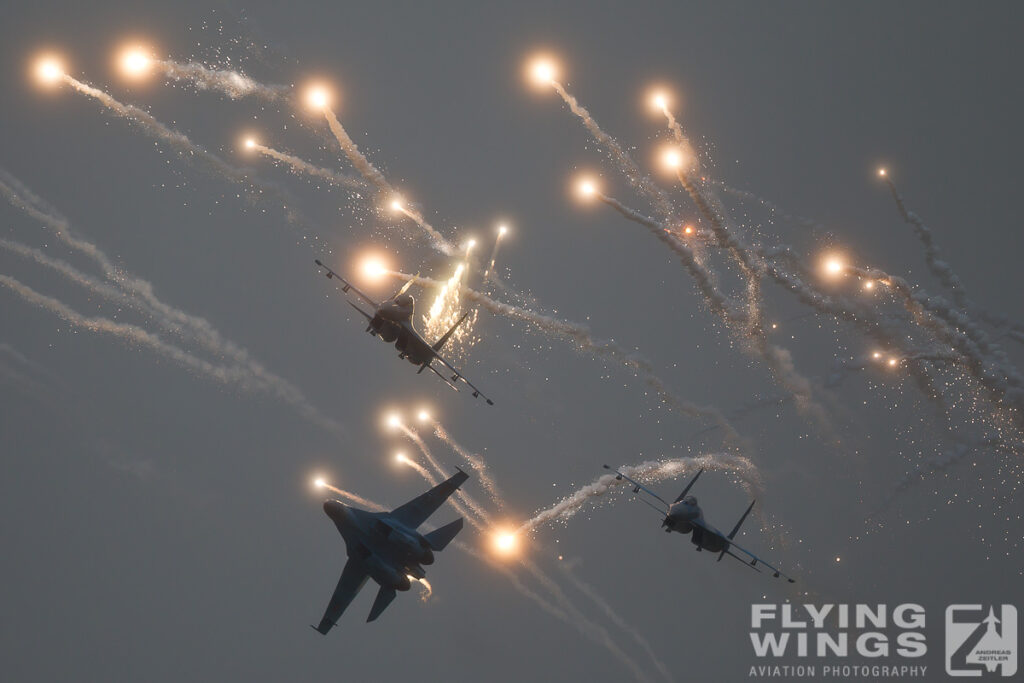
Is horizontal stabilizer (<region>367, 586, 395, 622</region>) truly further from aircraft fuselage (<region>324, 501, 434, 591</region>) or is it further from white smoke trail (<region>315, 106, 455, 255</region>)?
white smoke trail (<region>315, 106, 455, 255</region>)

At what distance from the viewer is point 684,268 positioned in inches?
2758

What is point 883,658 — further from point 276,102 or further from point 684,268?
point 276,102

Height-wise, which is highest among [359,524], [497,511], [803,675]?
[803,675]

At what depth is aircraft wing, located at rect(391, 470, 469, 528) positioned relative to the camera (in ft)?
216

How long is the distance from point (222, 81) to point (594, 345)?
103ft

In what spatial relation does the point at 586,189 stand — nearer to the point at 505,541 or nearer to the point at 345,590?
the point at 505,541

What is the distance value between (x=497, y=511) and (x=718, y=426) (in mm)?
17282

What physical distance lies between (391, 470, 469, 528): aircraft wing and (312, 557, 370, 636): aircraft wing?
18.3 ft

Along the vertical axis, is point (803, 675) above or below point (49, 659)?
above

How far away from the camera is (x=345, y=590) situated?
69.6m

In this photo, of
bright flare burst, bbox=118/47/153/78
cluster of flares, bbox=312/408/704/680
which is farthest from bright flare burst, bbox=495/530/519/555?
bright flare burst, bbox=118/47/153/78

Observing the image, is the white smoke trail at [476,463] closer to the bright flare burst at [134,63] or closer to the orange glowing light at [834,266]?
the orange glowing light at [834,266]

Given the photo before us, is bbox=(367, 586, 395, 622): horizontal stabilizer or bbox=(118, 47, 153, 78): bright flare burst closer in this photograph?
bbox=(118, 47, 153, 78): bright flare burst

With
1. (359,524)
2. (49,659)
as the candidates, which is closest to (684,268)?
(359,524)
